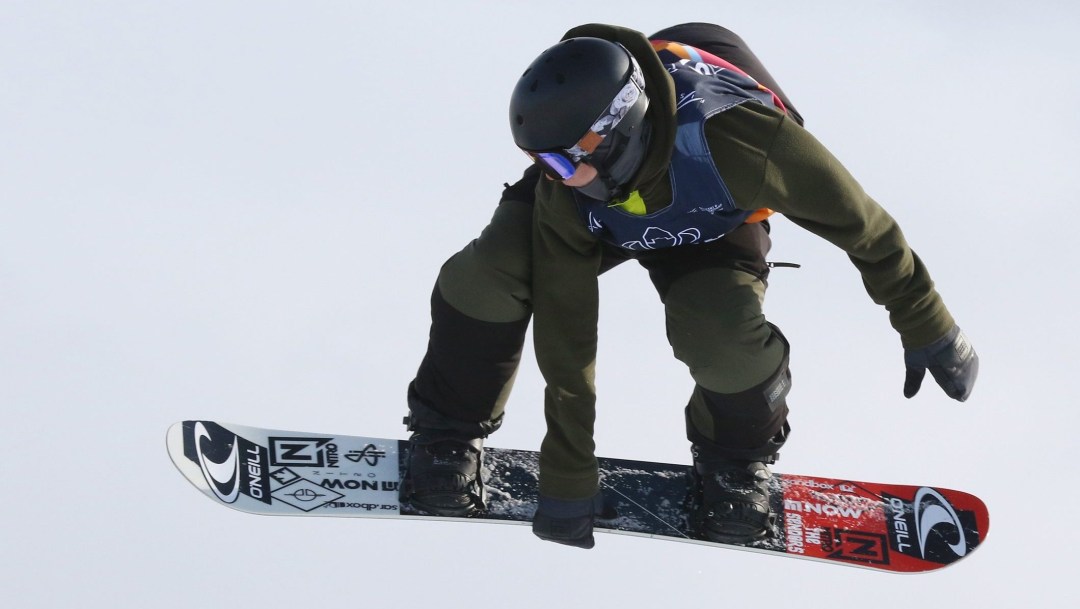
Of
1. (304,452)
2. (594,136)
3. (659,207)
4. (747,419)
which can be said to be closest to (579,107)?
(594,136)

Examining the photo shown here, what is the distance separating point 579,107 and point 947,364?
1411 mm

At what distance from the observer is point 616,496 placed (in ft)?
14.3

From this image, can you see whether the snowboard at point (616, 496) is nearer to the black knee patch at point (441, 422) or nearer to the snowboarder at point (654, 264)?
the snowboarder at point (654, 264)

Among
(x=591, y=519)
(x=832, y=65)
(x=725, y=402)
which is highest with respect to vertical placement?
(x=832, y=65)

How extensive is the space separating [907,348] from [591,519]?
3.60 feet

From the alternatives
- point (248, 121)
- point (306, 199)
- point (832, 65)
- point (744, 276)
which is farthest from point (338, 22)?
point (744, 276)

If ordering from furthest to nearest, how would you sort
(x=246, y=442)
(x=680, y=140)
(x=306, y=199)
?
(x=306, y=199), (x=246, y=442), (x=680, y=140)

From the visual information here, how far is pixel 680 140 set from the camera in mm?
3395

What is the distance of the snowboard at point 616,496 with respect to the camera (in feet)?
14.1

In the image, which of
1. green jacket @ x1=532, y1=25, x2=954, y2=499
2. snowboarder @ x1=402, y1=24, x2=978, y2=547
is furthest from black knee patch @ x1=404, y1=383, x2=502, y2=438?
green jacket @ x1=532, y1=25, x2=954, y2=499

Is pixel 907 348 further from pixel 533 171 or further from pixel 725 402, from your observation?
pixel 533 171

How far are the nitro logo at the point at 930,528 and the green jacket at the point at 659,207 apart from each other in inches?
34.1

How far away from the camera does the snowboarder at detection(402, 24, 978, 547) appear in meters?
3.39

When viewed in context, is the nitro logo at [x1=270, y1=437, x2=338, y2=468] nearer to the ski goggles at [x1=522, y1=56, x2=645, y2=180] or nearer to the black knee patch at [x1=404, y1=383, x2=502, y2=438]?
the black knee patch at [x1=404, y1=383, x2=502, y2=438]
